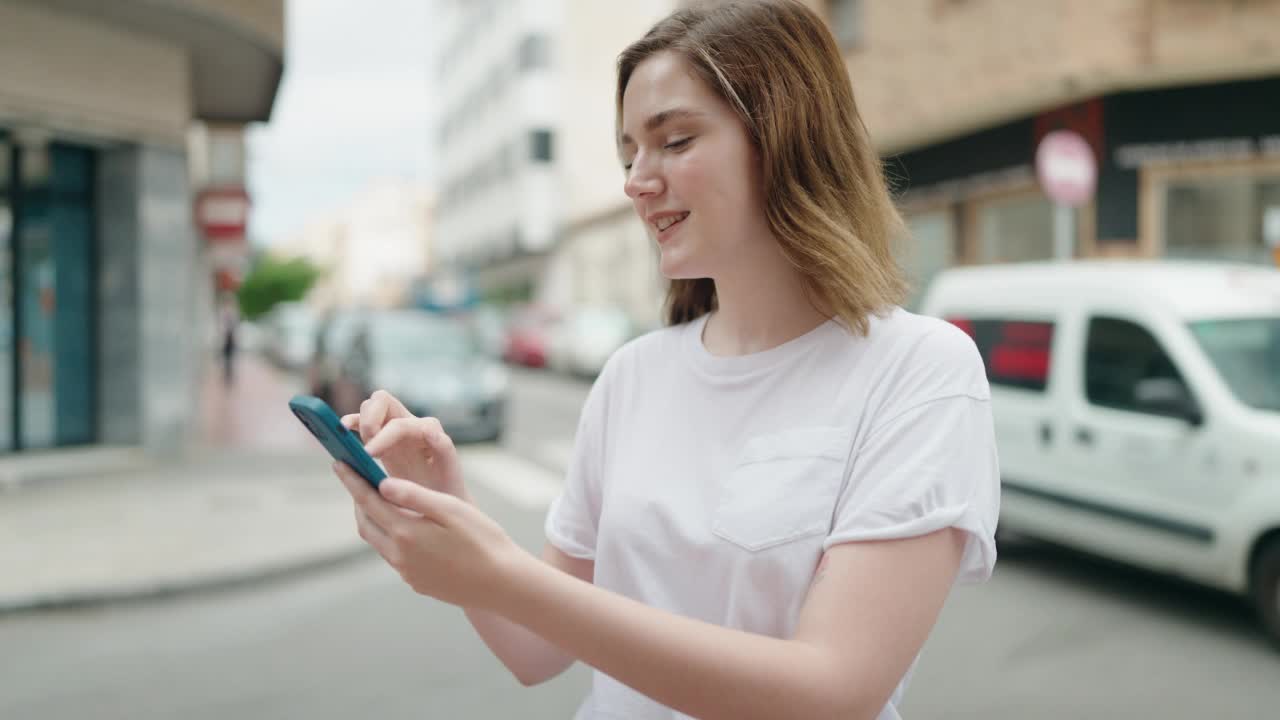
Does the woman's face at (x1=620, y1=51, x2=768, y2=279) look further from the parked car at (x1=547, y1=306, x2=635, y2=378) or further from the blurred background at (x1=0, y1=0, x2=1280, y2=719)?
the parked car at (x1=547, y1=306, x2=635, y2=378)

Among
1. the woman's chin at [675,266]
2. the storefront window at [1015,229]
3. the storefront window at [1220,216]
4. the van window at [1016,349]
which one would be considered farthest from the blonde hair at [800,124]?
the storefront window at [1015,229]

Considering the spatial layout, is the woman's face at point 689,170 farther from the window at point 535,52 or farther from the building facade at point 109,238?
the window at point 535,52

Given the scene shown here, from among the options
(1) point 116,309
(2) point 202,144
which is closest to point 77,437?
(1) point 116,309

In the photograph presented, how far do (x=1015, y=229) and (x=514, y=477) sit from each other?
957 centimetres

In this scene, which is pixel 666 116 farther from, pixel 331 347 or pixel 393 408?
pixel 331 347

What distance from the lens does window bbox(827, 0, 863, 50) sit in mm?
20234

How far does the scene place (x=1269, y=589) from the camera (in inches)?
210

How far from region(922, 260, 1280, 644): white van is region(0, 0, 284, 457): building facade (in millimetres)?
8569

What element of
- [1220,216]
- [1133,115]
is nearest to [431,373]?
[1133,115]

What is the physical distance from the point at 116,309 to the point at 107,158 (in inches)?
64.9

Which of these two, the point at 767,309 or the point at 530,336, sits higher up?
the point at 767,309

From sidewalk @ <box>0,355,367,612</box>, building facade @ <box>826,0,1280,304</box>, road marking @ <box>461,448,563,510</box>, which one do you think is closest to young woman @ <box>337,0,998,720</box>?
sidewalk @ <box>0,355,367,612</box>

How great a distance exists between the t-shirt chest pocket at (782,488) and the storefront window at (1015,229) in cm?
1597

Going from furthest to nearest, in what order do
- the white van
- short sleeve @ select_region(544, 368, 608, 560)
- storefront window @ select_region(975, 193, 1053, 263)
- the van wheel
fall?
storefront window @ select_region(975, 193, 1053, 263)
the white van
the van wheel
short sleeve @ select_region(544, 368, 608, 560)
